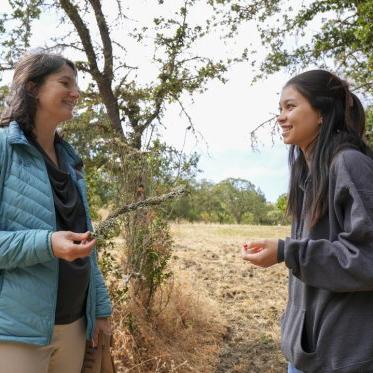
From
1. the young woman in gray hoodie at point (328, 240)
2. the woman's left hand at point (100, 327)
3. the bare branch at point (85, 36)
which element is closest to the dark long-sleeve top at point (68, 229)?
the woman's left hand at point (100, 327)

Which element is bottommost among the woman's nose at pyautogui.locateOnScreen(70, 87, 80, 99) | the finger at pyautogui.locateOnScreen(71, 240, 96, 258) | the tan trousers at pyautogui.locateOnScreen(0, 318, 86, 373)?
the tan trousers at pyautogui.locateOnScreen(0, 318, 86, 373)

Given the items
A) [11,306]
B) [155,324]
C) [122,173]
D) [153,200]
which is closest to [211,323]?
[155,324]

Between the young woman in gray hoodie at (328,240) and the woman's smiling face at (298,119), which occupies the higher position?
the woman's smiling face at (298,119)

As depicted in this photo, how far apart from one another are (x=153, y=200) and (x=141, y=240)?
2.21 meters

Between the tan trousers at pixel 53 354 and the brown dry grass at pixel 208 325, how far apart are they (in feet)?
6.05

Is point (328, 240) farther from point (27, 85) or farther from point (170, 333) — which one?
point (170, 333)

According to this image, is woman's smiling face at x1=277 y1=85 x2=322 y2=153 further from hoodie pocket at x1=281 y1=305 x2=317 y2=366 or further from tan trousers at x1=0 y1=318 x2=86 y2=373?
tan trousers at x1=0 y1=318 x2=86 y2=373

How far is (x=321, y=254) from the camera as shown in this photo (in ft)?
4.75

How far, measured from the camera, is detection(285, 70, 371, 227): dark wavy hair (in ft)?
5.16

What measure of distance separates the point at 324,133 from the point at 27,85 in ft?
3.70

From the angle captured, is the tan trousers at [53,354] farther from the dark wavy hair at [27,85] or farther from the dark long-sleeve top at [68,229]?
the dark wavy hair at [27,85]

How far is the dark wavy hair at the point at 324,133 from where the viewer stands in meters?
1.57

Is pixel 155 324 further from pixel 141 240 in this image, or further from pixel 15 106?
pixel 15 106

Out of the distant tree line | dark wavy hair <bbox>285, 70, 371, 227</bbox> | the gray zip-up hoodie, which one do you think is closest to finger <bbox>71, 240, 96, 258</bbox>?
the gray zip-up hoodie
